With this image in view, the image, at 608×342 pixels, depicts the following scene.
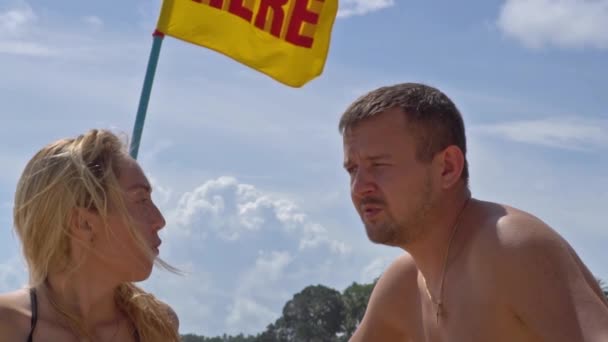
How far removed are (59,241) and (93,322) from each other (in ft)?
1.31

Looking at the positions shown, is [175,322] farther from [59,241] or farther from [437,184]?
[437,184]

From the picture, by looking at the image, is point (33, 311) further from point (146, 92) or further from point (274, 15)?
point (274, 15)

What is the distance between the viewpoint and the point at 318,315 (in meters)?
80.0

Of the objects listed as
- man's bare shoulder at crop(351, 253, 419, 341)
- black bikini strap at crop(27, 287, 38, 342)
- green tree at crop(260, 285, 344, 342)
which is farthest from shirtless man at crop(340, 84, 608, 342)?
green tree at crop(260, 285, 344, 342)

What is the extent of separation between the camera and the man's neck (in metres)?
5.07

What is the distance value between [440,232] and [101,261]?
59.1 inches

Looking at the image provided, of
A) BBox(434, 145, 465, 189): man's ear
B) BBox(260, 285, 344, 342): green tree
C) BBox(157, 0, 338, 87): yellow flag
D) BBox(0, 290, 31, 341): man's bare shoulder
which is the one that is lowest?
BBox(260, 285, 344, 342): green tree

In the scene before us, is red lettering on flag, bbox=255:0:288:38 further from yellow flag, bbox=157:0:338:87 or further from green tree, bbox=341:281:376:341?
green tree, bbox=341:281:376:341

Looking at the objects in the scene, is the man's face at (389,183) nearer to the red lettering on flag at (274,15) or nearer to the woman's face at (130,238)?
the woman's face at (130,238)

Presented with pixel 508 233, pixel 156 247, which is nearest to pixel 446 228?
pixel 508 233

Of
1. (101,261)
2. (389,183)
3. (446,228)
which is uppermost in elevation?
(389,183)

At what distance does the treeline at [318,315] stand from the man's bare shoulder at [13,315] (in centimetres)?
7104

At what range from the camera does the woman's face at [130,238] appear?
4.88 metres

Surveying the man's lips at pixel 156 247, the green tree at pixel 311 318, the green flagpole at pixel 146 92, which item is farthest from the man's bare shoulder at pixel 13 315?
the green tree at pixel 311 318
